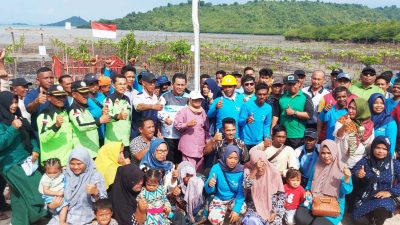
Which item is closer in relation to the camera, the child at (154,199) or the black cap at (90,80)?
the child at (154,199)

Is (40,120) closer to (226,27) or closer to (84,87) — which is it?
(84,87)

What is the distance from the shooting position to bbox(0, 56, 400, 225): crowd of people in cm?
350

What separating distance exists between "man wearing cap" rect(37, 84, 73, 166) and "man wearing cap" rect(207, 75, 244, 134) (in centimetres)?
180

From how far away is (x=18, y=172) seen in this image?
12.1ft

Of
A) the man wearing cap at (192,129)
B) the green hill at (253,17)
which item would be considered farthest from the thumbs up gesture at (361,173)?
the green hill at (253,17)

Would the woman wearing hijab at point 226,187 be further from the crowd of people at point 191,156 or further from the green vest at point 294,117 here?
the green vest at point 294,117

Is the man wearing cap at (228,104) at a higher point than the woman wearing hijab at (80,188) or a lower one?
higher

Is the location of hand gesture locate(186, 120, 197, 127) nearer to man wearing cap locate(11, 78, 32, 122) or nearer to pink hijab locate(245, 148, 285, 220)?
pink hijab locate(245, 148, 285, 220)

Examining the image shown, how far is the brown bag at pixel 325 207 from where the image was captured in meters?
3.80

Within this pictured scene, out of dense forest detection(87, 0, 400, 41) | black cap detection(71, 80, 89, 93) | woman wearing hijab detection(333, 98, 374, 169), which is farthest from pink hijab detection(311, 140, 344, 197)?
dense forest detection(87, 0, 400, 41)

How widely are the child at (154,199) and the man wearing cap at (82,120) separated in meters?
0.85

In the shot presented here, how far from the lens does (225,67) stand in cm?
2391

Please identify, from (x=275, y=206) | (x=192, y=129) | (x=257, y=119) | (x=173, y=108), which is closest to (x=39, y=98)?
(x=173, y=108)

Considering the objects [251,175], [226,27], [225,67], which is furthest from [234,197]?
[226,27]
